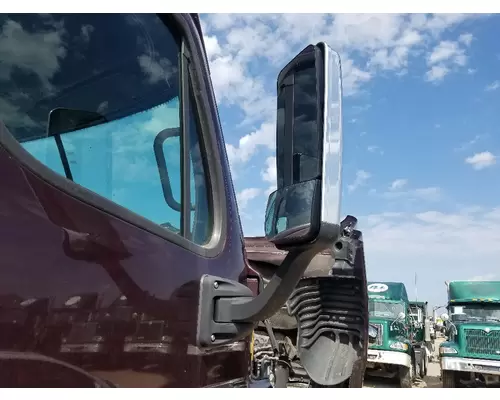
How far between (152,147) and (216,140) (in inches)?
13.7

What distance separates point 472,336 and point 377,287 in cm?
324

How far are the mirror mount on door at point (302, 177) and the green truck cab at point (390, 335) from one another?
1132 cm

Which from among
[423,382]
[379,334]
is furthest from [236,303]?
[423,382]

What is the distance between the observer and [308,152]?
1621 mm

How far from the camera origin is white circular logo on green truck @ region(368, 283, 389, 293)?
15383mm

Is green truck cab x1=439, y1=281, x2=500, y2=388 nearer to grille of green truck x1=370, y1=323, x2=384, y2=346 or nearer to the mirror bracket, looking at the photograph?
grille of green truck x1=370, y1=323, x2=384, y2=346

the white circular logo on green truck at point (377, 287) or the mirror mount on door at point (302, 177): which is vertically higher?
the white circular logo on green truck at point (377, 287)

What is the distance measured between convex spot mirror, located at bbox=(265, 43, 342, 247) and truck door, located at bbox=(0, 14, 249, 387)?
1.21 feet

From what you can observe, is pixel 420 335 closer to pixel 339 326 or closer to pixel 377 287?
pixel 377 287

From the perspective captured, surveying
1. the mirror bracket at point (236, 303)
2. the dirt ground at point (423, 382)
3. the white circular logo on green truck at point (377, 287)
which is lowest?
the dirt ground at point (423, 382)

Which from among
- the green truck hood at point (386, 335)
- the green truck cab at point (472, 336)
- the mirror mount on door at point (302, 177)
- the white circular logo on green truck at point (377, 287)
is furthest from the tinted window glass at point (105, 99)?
the white circular logo on green truck at point (377, 287)

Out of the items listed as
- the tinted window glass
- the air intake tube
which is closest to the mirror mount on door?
the tinted window glass

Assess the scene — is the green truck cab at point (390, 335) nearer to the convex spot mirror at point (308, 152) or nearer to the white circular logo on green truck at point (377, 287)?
the white circular logo on green truck at point (377, 287)

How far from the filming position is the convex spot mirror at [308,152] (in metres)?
1.57
